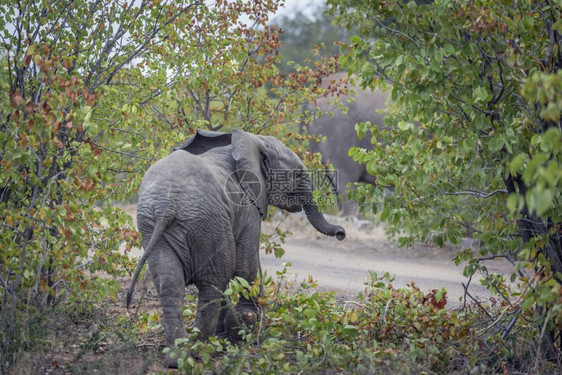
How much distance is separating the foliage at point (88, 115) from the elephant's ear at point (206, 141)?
58cm

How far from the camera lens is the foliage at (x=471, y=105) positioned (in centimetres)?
451

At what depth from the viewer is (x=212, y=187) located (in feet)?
17.1

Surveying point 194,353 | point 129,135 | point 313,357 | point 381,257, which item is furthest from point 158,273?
point 381,257

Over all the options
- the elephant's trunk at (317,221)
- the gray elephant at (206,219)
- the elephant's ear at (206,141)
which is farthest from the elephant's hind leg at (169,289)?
the elephant's trunk at (317,221)

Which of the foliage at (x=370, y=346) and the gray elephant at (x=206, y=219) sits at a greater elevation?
the gray elephant at (x=206, y=219)

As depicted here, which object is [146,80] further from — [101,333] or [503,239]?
[503,239]

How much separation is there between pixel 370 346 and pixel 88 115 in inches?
110

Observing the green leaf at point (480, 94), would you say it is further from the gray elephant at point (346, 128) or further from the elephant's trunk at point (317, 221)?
the gray elephant at point (346, 128)

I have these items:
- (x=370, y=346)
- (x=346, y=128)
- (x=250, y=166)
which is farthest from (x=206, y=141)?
(x=346, y=128)

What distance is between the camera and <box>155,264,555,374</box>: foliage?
454 centimetres

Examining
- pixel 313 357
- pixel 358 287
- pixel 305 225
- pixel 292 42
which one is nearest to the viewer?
pixel 313 357

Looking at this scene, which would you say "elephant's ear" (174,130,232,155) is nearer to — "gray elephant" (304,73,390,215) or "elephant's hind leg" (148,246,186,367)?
"elephant's hind leg" (148,246,186,367)

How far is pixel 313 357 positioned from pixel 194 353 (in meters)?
0.94

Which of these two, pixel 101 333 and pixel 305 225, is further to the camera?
pixel 305 225
